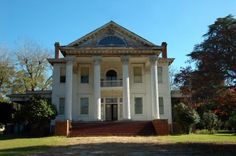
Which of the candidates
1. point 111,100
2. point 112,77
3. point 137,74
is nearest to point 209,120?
point 137,74

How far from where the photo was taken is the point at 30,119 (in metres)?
29.8

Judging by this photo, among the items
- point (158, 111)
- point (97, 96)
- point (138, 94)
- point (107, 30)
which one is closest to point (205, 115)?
point (158, 111)

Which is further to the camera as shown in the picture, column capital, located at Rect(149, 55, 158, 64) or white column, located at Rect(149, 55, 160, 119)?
column capital, located at Rect(149, 55, 158, 64)

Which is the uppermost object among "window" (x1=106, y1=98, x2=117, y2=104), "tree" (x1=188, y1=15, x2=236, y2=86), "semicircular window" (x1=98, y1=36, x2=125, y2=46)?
"semicircular window" (x1=98, y1=36, x2=125, y2=46)

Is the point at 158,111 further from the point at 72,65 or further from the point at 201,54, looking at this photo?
the point at 201,54

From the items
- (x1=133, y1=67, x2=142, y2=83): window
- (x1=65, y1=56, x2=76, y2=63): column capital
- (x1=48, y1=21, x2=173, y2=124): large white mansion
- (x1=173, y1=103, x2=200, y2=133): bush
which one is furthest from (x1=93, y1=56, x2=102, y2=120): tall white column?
(x1=173, y1=103, x2=200, y2=133): bush

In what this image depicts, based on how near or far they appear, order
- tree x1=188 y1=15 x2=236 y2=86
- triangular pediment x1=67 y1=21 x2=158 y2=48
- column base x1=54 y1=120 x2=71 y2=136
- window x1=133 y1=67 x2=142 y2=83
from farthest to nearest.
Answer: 1. window x1=133 y1=67 x2=142 y2=83
2. triangular pediment x1=67 y1=21 x2=158 y2=48
3. column base x1=54 y1=120 x2=71 y2=136
4. tree x1=188 y1=15 x2=236 y2=86

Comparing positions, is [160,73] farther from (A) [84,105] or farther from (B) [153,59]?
(A) [84,105]

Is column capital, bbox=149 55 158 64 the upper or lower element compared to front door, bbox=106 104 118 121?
upper

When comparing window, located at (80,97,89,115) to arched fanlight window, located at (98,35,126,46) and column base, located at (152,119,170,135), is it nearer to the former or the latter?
arched fanlight window, located at (98,35,126,46)

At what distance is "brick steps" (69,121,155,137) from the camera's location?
96.9 ft

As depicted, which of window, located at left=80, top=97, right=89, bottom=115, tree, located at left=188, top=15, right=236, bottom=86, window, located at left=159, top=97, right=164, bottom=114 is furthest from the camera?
window, located at left=80, top=97, right=89, bottom=115

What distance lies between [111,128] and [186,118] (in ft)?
23.6

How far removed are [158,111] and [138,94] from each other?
3.98m
